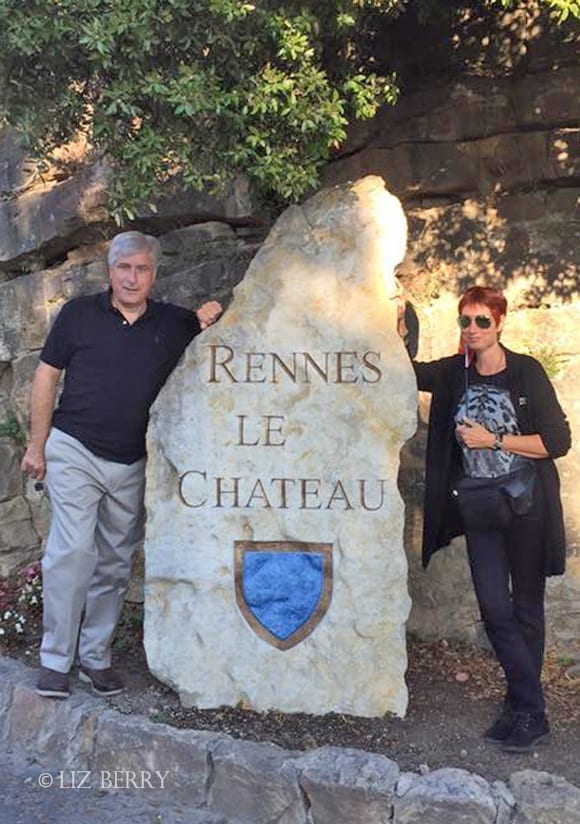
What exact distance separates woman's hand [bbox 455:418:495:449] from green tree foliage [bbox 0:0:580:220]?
1312 millimetres

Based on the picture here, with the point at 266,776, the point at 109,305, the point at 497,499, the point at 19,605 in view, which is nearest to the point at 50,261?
the point at 19,605

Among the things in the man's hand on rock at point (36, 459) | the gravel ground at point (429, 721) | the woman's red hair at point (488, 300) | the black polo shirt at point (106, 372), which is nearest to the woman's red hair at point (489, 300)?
the woman's red hair at point (488, 300)

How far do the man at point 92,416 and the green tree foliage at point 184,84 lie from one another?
0.46 meters

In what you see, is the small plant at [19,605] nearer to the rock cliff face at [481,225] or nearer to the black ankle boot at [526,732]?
the rock cliff face at [481,225]

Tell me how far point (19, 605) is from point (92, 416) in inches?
73.9

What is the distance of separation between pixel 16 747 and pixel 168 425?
1.72m

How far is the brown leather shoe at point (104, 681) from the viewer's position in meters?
4.46

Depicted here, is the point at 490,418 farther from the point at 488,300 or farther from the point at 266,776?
the point at 266,776

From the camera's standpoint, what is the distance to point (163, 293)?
617cm

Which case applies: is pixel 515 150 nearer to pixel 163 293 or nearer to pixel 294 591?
pixel 163 293

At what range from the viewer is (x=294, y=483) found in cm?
420

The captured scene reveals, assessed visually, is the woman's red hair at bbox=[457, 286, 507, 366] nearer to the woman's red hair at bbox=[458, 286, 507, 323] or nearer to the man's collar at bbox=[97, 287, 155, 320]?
the woman's red hair at bbox=[458, 286, 507, 323]

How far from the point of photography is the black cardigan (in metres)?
3.82

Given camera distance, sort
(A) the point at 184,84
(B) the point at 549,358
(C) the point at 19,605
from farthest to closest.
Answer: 1. (C) the point at 19,605
2. (B) the point at 549,358
3. (A) the point at 184,84
